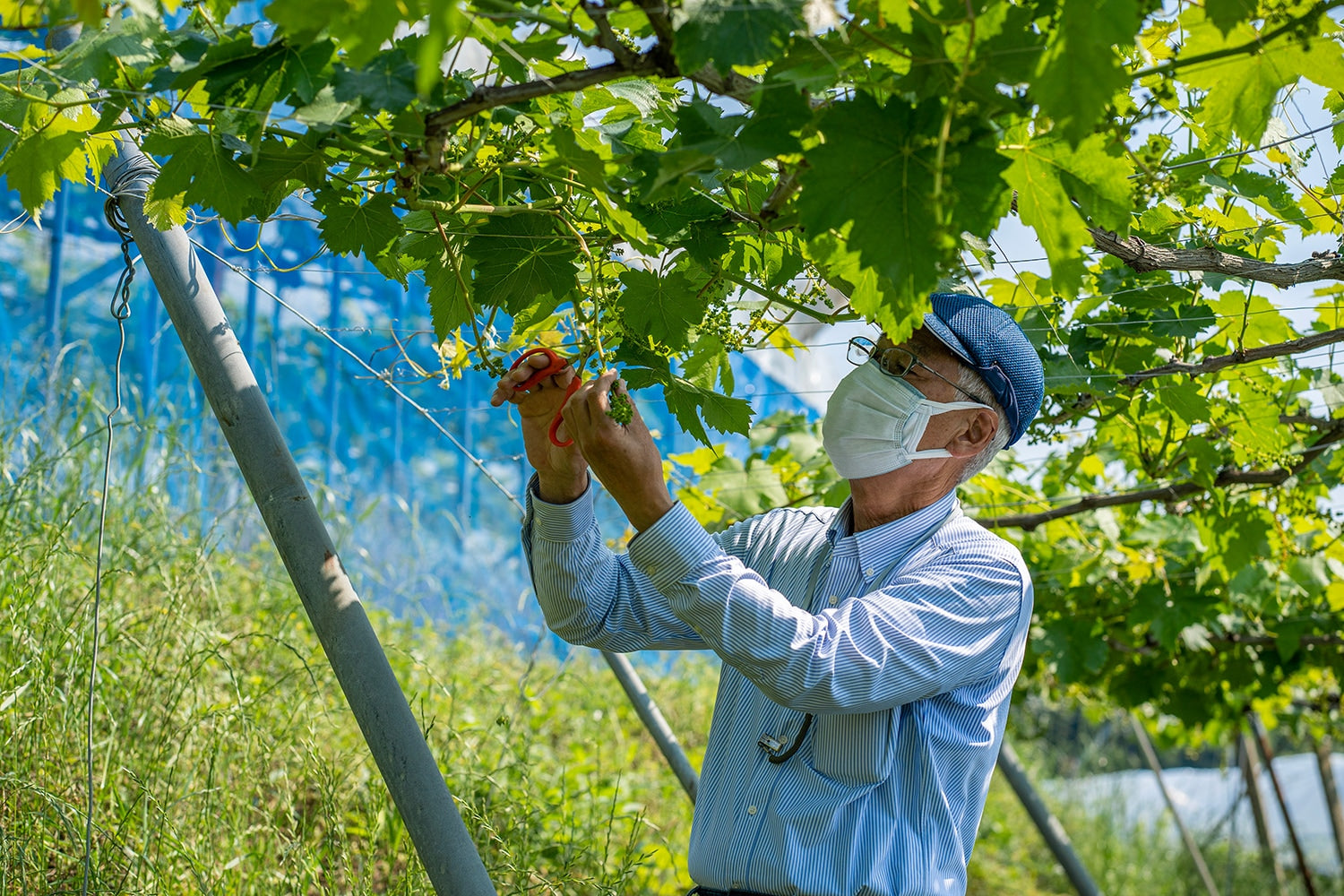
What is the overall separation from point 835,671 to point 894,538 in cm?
42

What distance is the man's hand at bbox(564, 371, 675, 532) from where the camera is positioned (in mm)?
1609

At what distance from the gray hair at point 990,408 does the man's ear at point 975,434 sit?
0.04 feet

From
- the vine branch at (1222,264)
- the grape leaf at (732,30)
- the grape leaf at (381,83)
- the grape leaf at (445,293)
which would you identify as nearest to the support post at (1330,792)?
the vine branch at (1222,264)

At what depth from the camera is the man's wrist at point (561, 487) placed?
1.90 metres

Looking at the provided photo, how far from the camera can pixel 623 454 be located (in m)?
1.61

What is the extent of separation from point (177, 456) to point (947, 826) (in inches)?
125

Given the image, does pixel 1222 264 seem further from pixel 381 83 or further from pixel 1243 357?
pixel 381 83

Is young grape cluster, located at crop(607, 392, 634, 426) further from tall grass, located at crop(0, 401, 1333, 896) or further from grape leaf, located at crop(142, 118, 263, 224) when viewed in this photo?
tall grass, located at crop(0, 401, 1333, 896)

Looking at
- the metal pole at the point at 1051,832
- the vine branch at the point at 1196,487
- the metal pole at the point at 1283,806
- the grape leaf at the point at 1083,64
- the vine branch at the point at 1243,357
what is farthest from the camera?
the metal pole at the point at 1283,806

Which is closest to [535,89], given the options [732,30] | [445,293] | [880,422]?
[732,30]

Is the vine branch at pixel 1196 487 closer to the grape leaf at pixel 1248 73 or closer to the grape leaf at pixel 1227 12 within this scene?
the grape leaf at pixel 1248 73

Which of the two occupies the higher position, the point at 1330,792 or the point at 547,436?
the point at 547,436

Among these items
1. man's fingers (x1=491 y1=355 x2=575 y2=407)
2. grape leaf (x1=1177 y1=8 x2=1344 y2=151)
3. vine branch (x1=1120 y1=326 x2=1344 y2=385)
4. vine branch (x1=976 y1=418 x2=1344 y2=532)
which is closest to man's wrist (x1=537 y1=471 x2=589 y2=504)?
man's fingers (x1=491 y1=355 x2=575 y2=407)

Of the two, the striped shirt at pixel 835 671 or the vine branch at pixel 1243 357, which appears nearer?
the striped shirt at pixel 835 671
